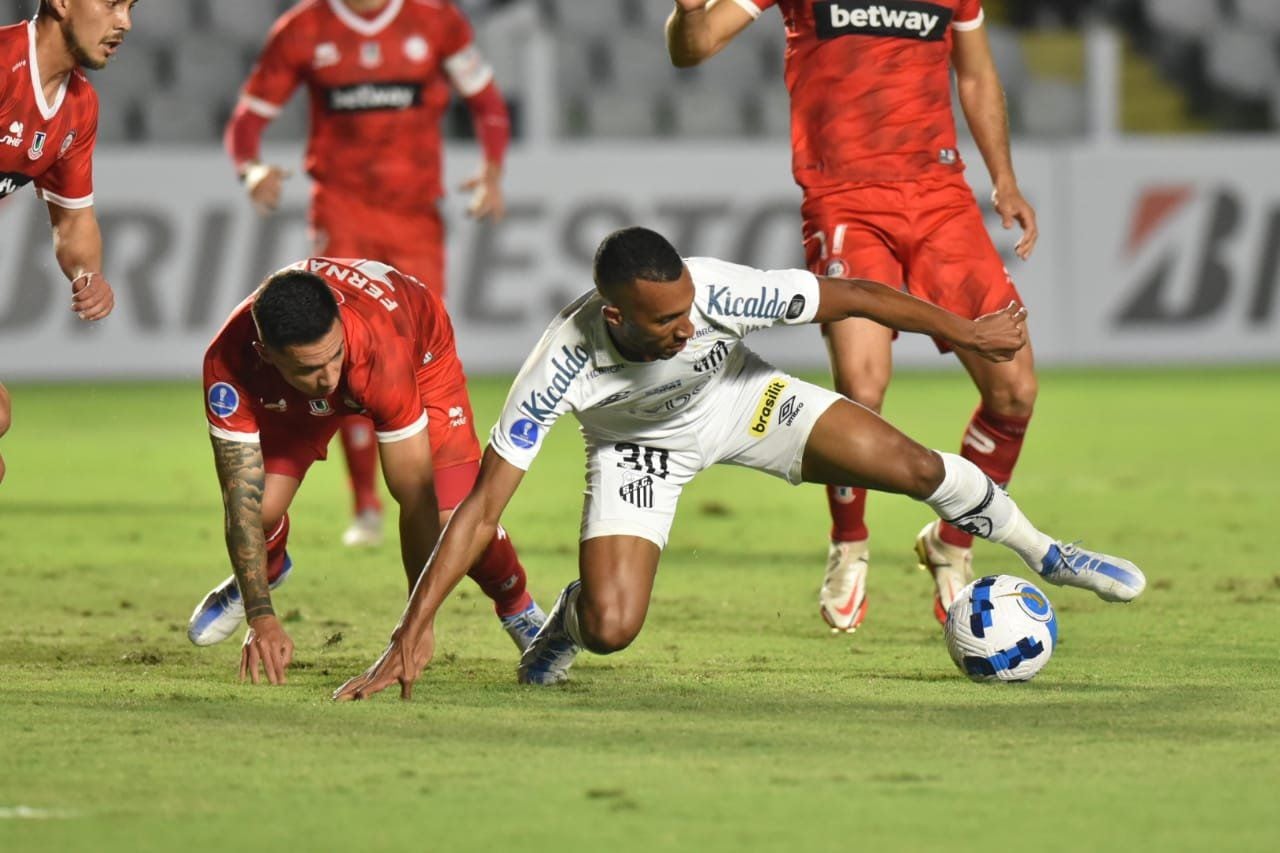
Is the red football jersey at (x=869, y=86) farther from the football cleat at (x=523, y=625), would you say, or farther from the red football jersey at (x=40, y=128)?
the red football jersey at (x=40, y=128)

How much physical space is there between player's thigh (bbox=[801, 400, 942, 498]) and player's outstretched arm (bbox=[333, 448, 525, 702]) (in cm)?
114

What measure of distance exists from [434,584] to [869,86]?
9.41ft

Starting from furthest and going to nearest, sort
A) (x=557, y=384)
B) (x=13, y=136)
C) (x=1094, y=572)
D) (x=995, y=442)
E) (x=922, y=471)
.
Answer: (x=995, y=442)
(x=13, y=136)
(x=1094, y=572)
(x=922, y=471)
(x=557, y=384)

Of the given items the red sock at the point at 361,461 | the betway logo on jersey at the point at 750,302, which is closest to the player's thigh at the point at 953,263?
the betway logo on jersey at the point at 750,302

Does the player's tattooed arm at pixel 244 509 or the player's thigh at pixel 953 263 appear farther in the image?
the player's thigh at pixel 953 263

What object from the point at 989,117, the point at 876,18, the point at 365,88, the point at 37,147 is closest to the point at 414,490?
the point at 37,147

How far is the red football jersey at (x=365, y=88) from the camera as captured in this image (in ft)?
32.6

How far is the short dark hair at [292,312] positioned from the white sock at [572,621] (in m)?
1.11

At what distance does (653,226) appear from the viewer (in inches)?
681

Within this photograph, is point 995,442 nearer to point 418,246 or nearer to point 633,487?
point 633,487

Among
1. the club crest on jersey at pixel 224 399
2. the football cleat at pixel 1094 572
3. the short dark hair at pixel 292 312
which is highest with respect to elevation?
the short dark hair at pixel 292 312

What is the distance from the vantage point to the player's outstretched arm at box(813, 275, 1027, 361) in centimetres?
602

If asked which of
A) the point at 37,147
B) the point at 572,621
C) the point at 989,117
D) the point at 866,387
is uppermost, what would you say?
the point at 37,147

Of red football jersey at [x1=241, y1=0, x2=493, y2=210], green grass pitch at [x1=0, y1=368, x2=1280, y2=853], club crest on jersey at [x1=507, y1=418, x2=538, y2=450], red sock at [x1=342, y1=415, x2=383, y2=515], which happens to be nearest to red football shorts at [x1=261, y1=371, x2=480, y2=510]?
green grass pitch at [x1=0, y1=368, x2=1280, y2=853]
